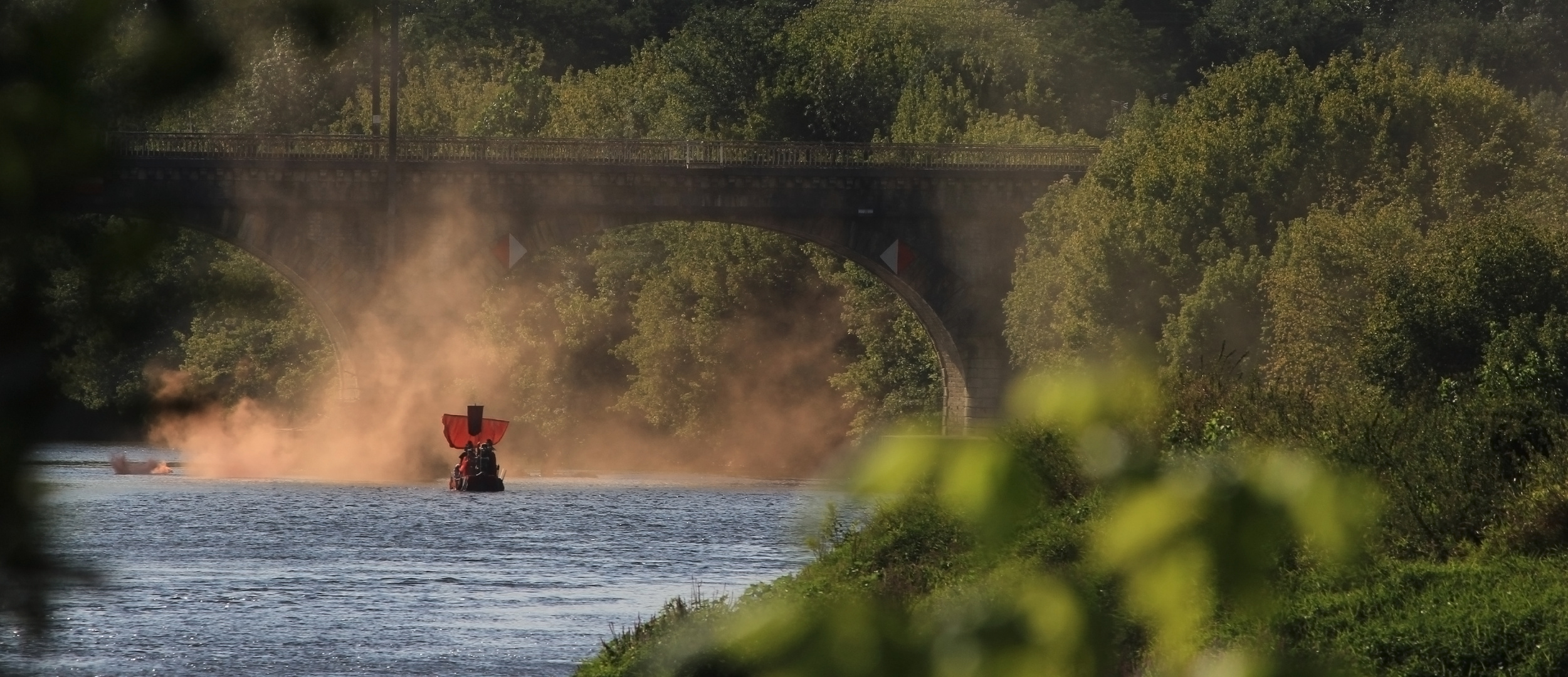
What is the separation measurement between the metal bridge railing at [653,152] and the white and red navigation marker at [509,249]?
89.6 inches

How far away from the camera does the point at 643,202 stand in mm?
60031

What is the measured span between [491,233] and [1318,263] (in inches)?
933

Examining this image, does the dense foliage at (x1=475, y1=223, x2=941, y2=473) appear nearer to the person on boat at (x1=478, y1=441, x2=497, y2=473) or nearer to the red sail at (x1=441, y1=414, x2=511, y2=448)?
the red sail at (x1=441, y1=414, x2=511, y2=448)

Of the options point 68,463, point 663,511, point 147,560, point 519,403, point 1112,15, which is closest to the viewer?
point 68,463

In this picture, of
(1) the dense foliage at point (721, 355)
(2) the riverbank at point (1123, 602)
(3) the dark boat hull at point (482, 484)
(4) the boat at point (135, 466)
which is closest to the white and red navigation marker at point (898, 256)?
(1) the dense foliage at point (721, 355)

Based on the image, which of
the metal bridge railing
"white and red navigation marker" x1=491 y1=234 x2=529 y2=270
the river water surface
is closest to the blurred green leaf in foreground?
the river water surface

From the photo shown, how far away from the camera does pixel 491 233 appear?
60750mm

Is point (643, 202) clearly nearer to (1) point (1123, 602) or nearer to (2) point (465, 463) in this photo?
(2) point (465, 463)

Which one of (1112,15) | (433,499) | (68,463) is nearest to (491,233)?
(433,499)

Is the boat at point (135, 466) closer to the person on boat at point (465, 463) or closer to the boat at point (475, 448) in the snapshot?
the boat at point (475, 448)

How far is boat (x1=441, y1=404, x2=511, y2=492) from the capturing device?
5472cm

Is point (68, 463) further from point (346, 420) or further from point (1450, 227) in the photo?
point (346, 420)

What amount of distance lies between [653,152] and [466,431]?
851cm

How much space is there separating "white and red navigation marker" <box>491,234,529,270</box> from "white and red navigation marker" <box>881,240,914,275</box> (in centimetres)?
945
